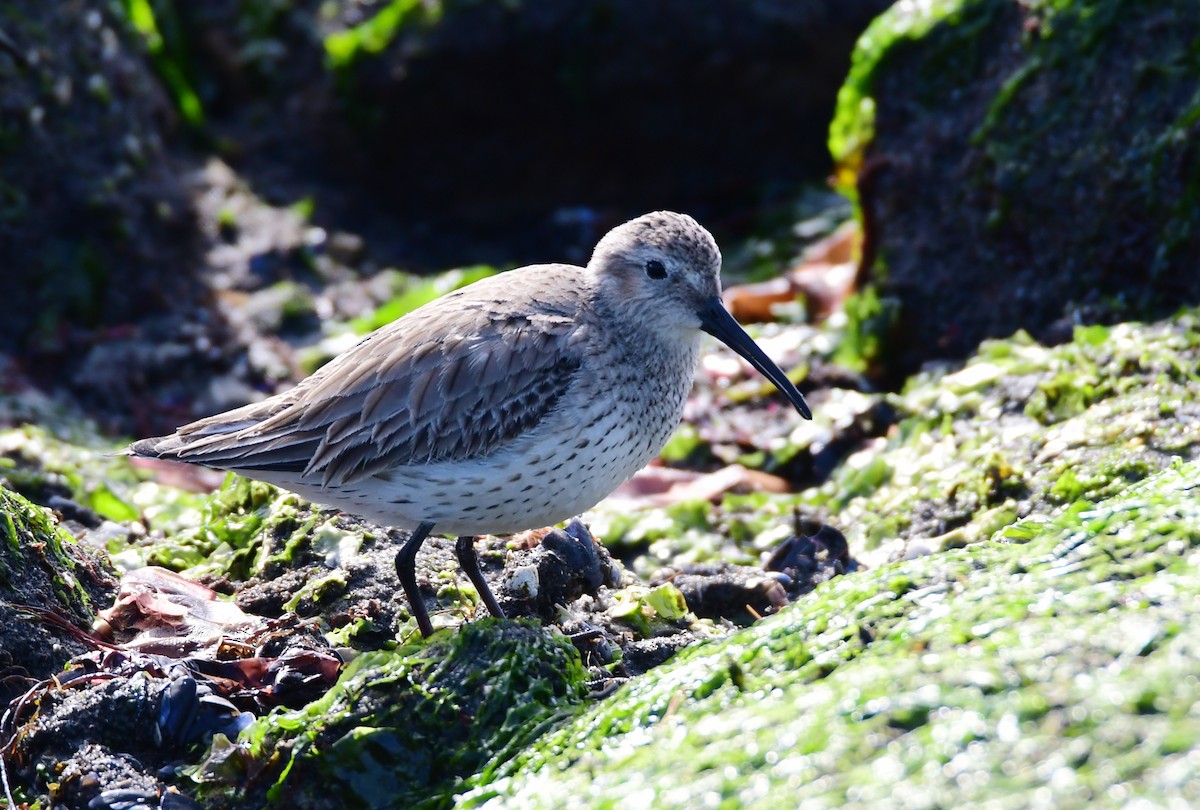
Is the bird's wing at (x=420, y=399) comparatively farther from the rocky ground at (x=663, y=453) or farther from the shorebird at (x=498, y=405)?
the rocky ground at (x=663, y=453)

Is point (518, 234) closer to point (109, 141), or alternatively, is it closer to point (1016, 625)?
point (109, 141)

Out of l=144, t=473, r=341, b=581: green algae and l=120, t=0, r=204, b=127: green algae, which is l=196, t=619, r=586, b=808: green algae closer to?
l=144, t=473, r=341, b=581: green algae

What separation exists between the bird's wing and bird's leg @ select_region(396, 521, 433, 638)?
26cm

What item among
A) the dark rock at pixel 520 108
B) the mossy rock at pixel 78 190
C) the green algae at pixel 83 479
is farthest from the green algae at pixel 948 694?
the dark rock at pixel 520 108

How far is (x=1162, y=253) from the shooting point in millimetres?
6770

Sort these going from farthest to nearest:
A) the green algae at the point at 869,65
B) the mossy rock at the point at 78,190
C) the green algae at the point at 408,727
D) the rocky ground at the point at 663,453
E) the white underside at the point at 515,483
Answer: the mossy rock at the point at 78,190 < the green algae at the point at 869,65 < the white underside at the point at 515,483 < the green algae at the point at 408,727 < the rocky ground at the point at 663,453

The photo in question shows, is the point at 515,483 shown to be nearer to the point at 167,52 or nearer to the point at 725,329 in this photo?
the point at 725,329

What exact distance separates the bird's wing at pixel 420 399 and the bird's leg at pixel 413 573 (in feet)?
0.86

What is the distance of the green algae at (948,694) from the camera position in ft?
9.95

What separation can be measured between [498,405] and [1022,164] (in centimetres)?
389

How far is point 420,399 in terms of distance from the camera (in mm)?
5016

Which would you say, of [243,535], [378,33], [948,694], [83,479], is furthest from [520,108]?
[948,694]

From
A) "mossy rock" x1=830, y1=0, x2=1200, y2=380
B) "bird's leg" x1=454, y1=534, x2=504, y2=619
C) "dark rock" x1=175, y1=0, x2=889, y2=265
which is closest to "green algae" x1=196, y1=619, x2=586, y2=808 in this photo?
"bird's leg" x1=454, y1=534, x2=504, y2=619

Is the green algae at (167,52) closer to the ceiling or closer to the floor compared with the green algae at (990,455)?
closer to the ceiling
